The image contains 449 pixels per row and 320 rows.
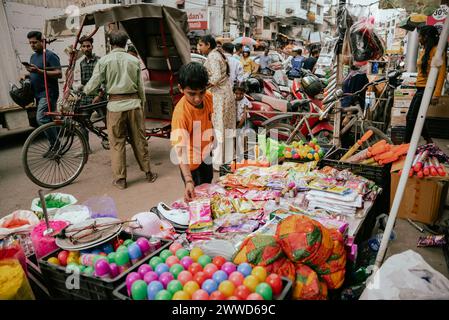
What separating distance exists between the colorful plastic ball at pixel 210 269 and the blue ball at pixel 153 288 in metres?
0.20

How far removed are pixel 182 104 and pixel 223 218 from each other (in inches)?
38.8

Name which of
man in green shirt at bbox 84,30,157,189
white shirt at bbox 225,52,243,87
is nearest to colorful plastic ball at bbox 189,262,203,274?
man in green shirt at bbox 84,30,157,189

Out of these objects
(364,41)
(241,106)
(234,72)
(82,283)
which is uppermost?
(364,41)

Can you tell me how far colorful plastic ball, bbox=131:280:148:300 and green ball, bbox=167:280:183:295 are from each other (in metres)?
0.10

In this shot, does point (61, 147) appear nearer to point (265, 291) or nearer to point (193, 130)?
point (193, 130)

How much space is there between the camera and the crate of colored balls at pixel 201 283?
1.30m

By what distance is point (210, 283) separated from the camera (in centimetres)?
135

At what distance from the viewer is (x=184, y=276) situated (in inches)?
55.7

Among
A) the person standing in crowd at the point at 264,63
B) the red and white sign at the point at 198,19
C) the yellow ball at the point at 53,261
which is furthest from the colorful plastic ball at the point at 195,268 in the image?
the red and white sign at the point at 198,19

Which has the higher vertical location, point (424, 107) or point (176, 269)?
point (424, 107)

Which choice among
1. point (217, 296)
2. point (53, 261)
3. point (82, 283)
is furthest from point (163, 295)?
point (53, 261)

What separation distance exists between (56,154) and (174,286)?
4009 millimetres

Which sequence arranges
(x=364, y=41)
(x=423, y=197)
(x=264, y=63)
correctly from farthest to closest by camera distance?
(x=264, y=63) < (x=364, y=41) < (x=423, y=197)

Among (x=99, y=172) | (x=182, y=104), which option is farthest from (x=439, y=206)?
(x=99, y=172)
